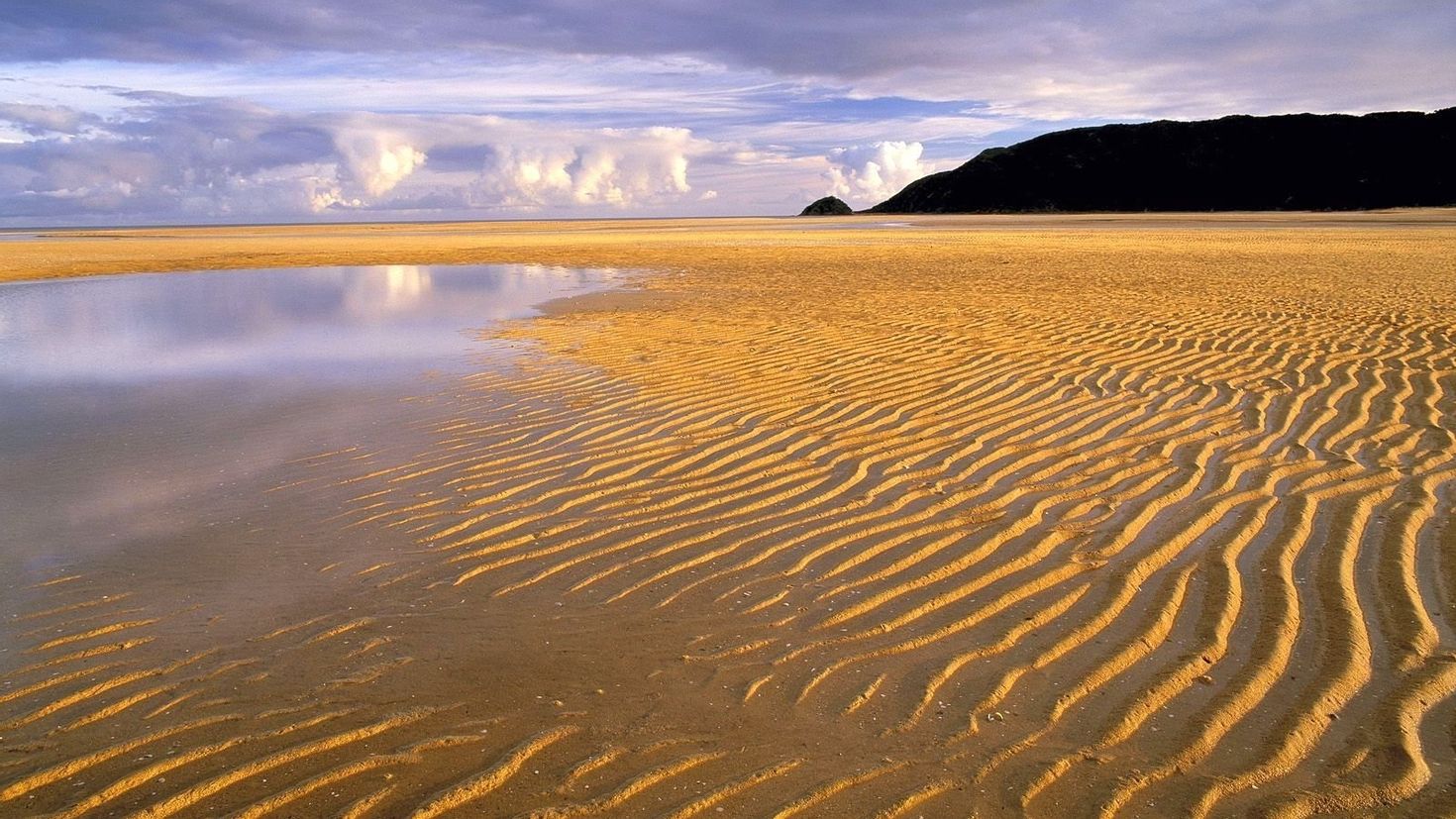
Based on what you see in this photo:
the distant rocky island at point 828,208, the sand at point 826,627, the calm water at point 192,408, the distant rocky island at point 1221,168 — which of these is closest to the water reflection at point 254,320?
the calm water at point 192,408

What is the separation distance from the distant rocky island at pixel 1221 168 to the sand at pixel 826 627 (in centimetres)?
10992

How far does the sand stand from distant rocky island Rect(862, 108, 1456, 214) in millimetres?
109921

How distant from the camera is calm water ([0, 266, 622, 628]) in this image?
16.0 ft

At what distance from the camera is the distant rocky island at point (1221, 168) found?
10212 cm

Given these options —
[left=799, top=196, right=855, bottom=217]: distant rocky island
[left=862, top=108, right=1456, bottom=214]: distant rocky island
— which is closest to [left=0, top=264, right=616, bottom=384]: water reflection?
[left=862, top=108, right=1456, bottom=214]: distant rocky island

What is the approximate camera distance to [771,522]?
5.03m

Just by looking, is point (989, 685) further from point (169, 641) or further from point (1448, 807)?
point (169, 641)

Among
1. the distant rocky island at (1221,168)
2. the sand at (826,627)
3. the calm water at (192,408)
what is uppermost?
the distant rocky island at (1221,168)

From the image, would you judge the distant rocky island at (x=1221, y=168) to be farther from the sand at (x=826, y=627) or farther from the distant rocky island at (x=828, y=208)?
the sand at (x=826, y=627)

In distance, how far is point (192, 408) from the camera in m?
→ 8.05

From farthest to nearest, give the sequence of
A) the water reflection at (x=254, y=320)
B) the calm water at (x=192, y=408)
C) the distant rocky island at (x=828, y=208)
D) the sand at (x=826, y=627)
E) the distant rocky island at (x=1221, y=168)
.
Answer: the distant rocky island at (x=828, y=208), the distant rocky island at (x=1221, y=168), the water reflection at (x=254, y=320), the calm water at (x=192, y=408), the sand at (x=826, y=627)

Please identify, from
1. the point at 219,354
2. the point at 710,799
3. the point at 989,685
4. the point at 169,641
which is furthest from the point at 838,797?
the point at 219,354

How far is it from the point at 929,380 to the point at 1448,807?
620 centimetres

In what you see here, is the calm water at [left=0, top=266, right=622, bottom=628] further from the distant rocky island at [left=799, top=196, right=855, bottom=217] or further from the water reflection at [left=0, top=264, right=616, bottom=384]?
the distant rocky island at [left=799, top=196, right=855, bottom=217]
